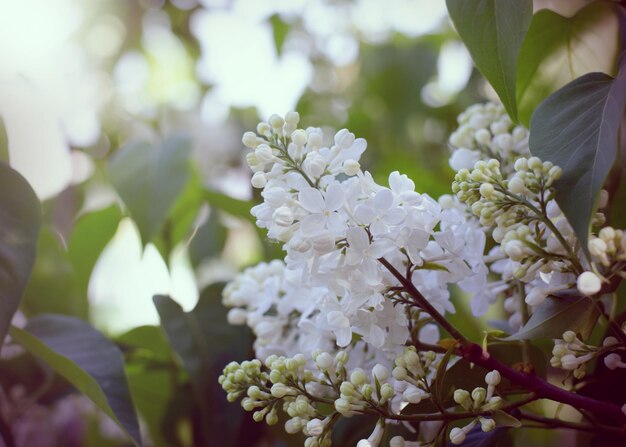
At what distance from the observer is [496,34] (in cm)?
40

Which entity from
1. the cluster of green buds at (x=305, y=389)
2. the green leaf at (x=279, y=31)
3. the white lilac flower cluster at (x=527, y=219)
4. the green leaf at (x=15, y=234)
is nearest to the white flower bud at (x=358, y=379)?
the cluster of green buds at (x=305, y=389)

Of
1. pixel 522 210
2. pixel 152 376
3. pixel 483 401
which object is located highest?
pixel 522 210

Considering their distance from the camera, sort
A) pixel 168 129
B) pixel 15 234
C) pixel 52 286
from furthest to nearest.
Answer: pixel 168 129, pixel 52 286, pixel 15 234

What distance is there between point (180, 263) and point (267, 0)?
0.52 meters

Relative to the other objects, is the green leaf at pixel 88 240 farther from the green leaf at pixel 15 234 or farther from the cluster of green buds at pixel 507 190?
the cluster of green buds at pixel 507 190

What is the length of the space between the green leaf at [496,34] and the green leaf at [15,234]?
323 mm

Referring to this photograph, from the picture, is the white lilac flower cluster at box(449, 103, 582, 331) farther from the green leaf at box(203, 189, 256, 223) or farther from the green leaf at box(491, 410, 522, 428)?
the green leaf at box(203, 189, 256, 223)

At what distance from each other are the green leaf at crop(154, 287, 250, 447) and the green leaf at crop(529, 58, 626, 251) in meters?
0.36

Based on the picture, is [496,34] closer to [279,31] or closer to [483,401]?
[483,401]

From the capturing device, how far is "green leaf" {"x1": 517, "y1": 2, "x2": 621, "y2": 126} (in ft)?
1.65

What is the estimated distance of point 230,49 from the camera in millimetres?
1212

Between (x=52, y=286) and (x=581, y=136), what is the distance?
0.58 meters

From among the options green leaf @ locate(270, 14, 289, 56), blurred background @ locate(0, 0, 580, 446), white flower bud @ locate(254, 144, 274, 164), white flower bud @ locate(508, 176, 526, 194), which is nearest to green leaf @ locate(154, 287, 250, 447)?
blurred background @ locate(0, 0, 580, 446)

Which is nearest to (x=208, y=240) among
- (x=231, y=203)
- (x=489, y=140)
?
(x=231, y=203)
